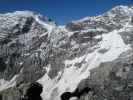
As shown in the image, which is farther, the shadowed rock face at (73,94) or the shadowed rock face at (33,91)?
the shadowed rock face at (33,91)

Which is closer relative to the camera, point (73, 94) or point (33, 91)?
point (73, 94)

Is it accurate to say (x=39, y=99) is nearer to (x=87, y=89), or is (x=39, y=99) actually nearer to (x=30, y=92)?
(x=30, y=92)

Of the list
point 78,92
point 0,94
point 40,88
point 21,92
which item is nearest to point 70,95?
point 78,92

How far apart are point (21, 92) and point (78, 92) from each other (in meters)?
4.88

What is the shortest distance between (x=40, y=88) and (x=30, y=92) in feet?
2.51

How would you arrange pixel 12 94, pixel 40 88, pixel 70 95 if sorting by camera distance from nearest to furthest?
pixel 70 95 < pixel 40 88 < pixel 12 94

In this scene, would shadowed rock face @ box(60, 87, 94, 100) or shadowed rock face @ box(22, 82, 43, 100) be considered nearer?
shadowed rock face @ box(60, 87, 94, 100)

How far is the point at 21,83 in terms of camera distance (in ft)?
89.9

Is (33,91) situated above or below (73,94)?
above

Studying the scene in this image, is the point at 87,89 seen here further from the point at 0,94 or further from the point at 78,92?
the point at 0,94

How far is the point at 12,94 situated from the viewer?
87.6 feet

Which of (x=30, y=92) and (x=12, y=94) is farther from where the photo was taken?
(x=12, y=94)

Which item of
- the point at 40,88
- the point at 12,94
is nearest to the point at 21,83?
the point at 12,94

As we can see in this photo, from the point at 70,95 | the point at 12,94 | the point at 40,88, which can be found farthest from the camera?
the point at 12,94
